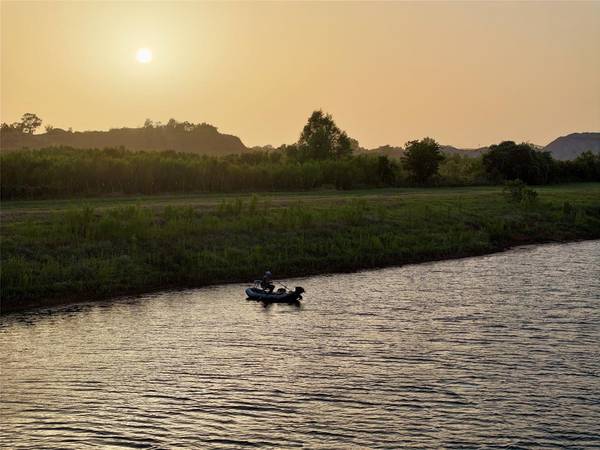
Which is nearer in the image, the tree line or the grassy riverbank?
the grassy riverbank

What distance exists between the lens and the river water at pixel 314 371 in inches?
855

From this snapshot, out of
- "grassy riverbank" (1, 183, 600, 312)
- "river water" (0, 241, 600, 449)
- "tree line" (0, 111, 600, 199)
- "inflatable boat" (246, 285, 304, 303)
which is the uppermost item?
"tree line" (0, 111, 600, 199)

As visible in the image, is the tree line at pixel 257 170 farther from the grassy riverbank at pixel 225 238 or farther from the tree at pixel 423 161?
the grassy riverbank at pixel 225 238

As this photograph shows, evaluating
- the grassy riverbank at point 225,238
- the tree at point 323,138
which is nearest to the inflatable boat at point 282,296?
the grassy riverbank at point 225,238

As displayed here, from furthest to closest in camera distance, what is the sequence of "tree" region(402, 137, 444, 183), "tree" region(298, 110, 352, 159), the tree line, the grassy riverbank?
1. "tree" region(298, 110, 352, 159)
2. "tree" region(402, 137, 444, 183)
3. the tree line
4. the grassy riverbank

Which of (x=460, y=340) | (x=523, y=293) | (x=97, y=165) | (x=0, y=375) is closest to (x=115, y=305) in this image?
(x=0, y=375)

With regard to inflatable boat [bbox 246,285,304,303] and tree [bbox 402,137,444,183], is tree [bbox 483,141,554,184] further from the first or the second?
inflatable boat [bbox 246,285,304,303]

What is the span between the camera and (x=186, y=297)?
4397cm

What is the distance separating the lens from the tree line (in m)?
83.8

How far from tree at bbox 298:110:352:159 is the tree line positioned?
1.41 feet

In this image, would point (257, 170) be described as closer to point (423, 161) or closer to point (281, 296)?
point (423, 161)

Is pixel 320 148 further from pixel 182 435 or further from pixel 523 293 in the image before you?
pixel 182 435

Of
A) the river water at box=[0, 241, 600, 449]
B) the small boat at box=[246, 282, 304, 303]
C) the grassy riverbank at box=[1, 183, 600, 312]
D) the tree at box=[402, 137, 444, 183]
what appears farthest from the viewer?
the tree at box=[402, 137, 444, 183]

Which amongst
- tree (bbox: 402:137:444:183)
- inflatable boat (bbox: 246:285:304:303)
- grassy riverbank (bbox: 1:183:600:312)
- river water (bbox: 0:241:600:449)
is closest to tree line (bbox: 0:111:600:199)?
tree (bbox: 402:137:444:183)
